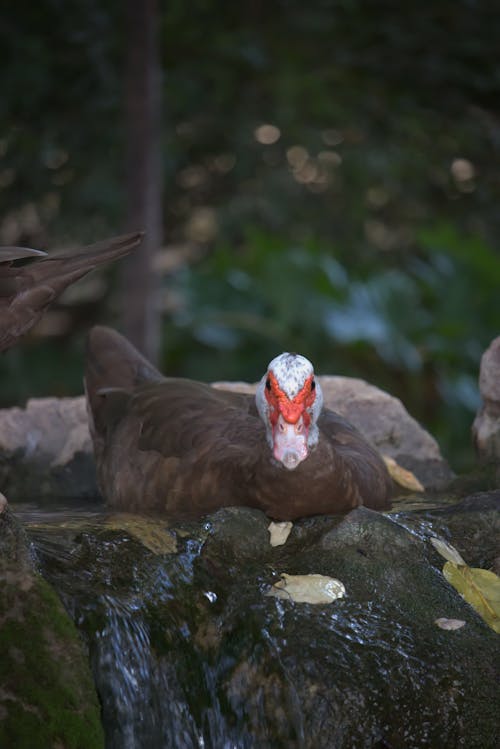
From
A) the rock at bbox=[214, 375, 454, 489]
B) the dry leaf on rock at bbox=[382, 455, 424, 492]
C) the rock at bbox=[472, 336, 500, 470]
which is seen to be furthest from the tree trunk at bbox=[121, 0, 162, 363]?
the rock at bbox=[472, 336, 500, 470]

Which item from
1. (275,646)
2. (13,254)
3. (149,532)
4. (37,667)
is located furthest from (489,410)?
(37,667)

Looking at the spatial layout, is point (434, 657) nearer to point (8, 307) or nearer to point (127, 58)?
point (8, 307)

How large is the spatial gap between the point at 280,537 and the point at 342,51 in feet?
11.5

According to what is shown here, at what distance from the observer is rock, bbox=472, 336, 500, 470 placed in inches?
157

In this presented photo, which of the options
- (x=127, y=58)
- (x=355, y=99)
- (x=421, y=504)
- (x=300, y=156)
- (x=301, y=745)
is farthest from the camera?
(x=300, y=156)

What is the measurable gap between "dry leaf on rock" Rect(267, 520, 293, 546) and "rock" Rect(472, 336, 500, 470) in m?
0.97

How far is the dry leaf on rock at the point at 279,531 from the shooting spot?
3.32 m

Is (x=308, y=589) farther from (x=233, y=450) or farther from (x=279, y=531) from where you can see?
(x=233, y=450)

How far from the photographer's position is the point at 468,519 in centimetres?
342

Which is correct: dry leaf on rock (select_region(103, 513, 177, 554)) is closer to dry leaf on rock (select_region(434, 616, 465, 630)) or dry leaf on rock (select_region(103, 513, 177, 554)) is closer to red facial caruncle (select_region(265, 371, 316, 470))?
red facial caruncle (select_region(265, 371, 316, 470))

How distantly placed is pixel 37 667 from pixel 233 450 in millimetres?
1202

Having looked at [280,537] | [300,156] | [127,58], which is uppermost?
[127,58]

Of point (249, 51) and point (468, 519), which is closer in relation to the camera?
point (468, 519)

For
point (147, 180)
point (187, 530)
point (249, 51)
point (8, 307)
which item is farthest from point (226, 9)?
point (187, 530)
